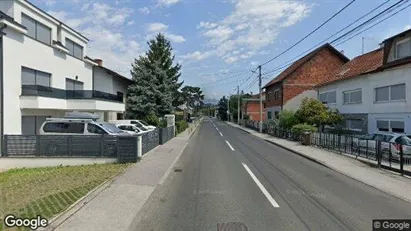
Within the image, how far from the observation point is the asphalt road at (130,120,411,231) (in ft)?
23.0

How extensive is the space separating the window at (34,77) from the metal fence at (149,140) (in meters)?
7.51

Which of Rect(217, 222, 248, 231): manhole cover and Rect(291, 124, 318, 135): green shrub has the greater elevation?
Rect(291, 124, 318, 135): green shrub

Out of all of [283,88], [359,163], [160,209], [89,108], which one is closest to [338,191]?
[160,209]

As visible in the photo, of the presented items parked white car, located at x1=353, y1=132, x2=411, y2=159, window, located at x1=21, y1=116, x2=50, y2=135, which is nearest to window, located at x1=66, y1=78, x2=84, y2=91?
window, located at x1=21, y1=116, x2=50, y2=135

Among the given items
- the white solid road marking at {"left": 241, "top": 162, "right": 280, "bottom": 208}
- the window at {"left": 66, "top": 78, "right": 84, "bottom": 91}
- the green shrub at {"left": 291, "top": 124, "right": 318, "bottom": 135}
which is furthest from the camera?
the green shrub at {"left": 291, "top": 124, "right": 318, "bottom": 135}

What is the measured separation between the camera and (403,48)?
72.7 ft

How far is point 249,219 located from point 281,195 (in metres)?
2.55

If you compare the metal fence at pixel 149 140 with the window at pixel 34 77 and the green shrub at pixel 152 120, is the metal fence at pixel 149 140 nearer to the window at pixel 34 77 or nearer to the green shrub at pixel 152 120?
the window at pixel 34 77

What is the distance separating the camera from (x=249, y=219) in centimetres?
721

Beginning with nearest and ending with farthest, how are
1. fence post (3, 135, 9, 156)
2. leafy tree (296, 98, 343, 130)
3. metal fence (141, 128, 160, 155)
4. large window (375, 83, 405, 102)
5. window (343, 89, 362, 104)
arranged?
fence post (3, 135, 9, 156) < metal fence (141, 128, 160, 155) < large window (375, 83, 405, 102) < window (343, 89, 362, 104) < leafy tree (296, 98, 343, 130)

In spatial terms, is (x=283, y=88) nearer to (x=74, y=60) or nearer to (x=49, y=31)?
(x=74, y=60)

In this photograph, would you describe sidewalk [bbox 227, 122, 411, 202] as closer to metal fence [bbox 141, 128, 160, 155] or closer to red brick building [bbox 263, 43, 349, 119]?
metal fence [bbox 141, 128, 160, 155]

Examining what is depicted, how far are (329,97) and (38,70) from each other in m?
25.2

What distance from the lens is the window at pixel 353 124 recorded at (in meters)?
27.2
